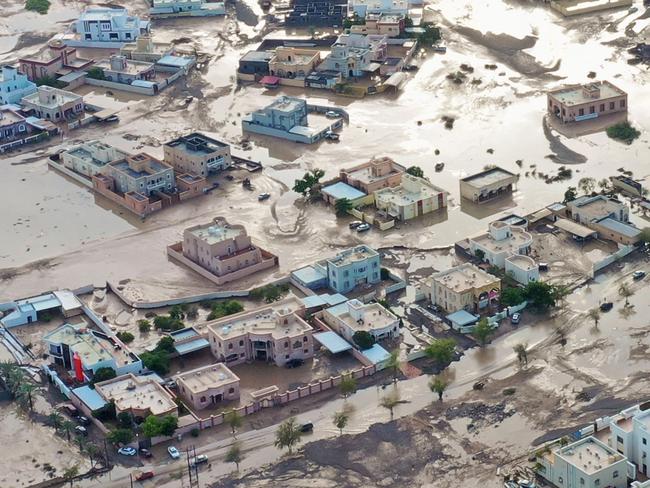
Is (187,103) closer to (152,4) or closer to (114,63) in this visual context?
(114,63)

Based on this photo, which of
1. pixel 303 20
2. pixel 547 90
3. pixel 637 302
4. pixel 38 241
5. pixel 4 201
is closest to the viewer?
pixel 637 302

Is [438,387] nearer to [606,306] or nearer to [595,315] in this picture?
[595,315]

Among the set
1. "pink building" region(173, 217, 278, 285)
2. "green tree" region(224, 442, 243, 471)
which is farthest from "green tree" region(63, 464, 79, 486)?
"pink building" region(173, 217, 278, 285)

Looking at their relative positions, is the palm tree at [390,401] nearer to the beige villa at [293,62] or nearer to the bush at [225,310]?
the bush at [225,310]

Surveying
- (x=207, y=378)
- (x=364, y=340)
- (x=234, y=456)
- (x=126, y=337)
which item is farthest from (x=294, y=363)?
(x=126, y=337)

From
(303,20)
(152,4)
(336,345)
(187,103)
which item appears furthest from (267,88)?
(336,345)
